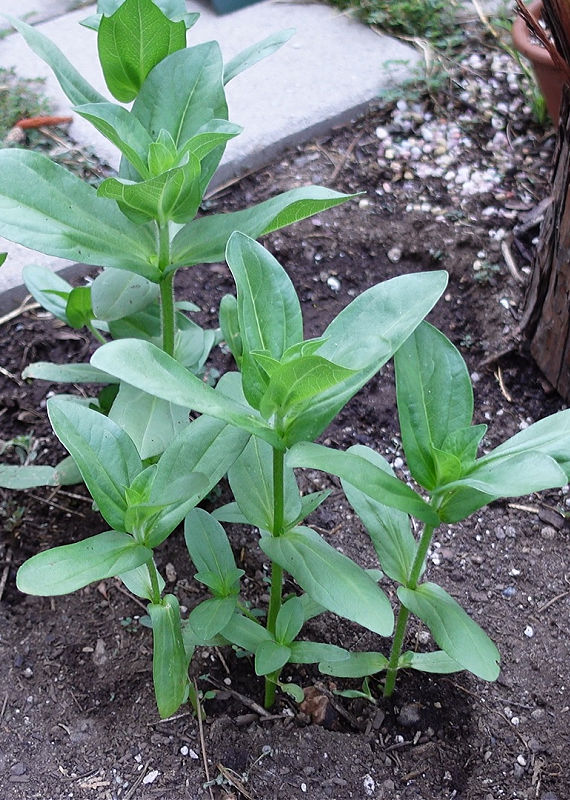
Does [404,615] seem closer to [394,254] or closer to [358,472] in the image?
[358,472]

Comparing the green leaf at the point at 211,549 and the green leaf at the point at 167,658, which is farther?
the green leaf at the point at 211,549

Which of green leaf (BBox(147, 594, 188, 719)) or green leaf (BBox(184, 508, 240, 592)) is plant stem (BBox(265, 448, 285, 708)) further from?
green leaf (BBox(147, 594, 188, 719))

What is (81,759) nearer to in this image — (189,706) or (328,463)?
(189,706)

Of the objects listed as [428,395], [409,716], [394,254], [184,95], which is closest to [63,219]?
[184,95]

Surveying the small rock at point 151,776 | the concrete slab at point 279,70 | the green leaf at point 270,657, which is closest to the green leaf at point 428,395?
the green leaf at point 270,657

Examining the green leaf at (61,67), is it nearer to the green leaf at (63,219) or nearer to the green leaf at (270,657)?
the green leaf at (63,219)

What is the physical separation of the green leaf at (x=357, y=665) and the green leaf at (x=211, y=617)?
0.21 metres

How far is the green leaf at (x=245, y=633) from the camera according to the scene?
1.47 metres

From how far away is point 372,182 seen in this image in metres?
2.76

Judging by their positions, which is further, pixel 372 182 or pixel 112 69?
pixel 372 182

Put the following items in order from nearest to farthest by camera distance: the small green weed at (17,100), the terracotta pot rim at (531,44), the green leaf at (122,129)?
1. the green leaf at (122,129)
2. the terracotta pot rim at (531,44)
3. the small green weed at (17,100)

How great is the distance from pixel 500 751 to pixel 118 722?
71 cm

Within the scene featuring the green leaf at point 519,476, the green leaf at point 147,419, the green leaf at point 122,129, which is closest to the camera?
the green leaf at point 519,476

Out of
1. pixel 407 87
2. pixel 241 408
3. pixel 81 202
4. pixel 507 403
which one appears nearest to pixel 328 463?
pixel 241 408
